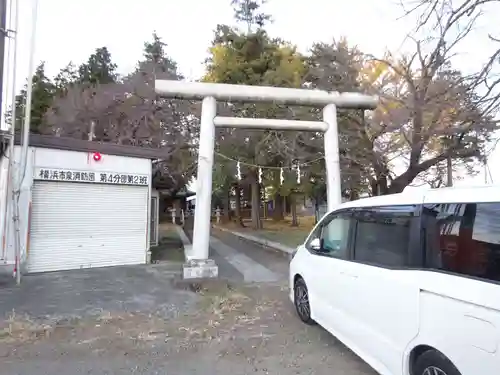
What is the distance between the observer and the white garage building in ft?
31.6

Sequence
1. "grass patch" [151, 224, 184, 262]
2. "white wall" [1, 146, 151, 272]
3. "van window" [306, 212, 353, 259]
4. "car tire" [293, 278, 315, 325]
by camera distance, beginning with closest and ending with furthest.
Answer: "van window" [306, 212, 353, 259], "car tire" [293, 278, 315, 325], "white wall" [1, 146, 151, 272], "grass patch" [151, 224, 184, 262]

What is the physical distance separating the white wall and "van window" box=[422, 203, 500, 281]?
8837 mm

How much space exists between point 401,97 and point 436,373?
8.89m

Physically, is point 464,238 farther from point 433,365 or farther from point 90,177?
point 90,177

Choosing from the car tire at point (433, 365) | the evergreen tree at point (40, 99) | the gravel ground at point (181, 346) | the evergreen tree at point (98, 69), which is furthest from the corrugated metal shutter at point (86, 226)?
the evergreen tree at point (98, 69)

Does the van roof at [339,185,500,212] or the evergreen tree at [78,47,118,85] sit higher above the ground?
the evergreen tree at [78,47,118,85]

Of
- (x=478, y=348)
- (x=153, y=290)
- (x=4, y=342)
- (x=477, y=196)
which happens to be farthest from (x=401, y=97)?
(x=4, y=342)

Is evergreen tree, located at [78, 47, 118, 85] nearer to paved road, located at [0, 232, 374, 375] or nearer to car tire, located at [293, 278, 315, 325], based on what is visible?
paved road, located at [0, 232, 374, 375]

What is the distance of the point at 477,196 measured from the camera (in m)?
2.74

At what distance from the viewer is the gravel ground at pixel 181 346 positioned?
4.13 m

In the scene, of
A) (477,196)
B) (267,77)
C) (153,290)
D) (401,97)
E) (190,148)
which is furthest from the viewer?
(190,148)

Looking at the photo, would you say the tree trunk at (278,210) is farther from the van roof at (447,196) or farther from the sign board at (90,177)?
the van roof at (447,196)

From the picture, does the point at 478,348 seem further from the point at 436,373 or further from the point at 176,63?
the point at 176,63

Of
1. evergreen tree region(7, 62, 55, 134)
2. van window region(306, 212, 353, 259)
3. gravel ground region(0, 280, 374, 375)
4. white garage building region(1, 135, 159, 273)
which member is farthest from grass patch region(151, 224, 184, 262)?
evergreen tree region(7, 62, 55, 134)
